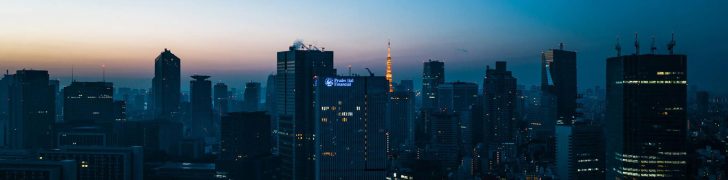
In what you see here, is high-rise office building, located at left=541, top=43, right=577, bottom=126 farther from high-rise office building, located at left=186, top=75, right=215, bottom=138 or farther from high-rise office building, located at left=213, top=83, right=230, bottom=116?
high-rise office building, located at left=213, top=83, right=230, bottom=116

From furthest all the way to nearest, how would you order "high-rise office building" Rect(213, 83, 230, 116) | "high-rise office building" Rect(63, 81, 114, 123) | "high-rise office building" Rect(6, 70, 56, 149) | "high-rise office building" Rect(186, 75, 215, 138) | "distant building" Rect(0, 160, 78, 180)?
"high-rise office building" Rect(213, 83, 230, 116) → "high-rise office building" Rect(186, 75, 215, 138) → "high-rise office building" Rect(63, 81, 114, 123) → "high-rise office building" Rect(6, 70, 56, 149) → "distant building" Rect(0, 160, 78, 180)

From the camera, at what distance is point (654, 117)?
153 feet

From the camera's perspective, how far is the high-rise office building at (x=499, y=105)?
9625 centimetres

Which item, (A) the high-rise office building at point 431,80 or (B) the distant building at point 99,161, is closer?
(B) the distant building at point 99,161

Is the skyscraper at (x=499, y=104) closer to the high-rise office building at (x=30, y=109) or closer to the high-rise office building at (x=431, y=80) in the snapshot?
the high-rise office building at (x=431, y=80)

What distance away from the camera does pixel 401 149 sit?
267ft

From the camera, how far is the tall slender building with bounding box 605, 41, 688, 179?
46.2 meters

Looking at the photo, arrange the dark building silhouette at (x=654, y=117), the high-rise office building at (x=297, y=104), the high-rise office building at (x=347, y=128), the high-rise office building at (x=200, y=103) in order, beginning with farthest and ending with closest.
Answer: the high-rise office building at (x=200, y=103)
the high-rise office building at (x=297, y=104)
the dark building silhouette at (x=654, y=117)
the high-rise office building at (x=347, y=128)

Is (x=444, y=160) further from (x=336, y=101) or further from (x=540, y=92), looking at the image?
(x=540, y=92)

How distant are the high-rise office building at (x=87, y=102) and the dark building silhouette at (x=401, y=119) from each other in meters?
35.5

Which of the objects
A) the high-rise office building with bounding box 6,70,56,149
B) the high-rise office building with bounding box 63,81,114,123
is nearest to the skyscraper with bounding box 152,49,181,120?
the high-rise office building with bounding box 63,81,114,123

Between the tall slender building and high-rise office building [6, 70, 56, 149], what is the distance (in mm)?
62624

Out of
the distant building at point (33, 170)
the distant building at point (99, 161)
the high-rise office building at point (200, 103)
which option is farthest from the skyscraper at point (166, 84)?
the distant building at point (33, 170)

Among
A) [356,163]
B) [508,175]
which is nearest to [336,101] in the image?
[356,163]
